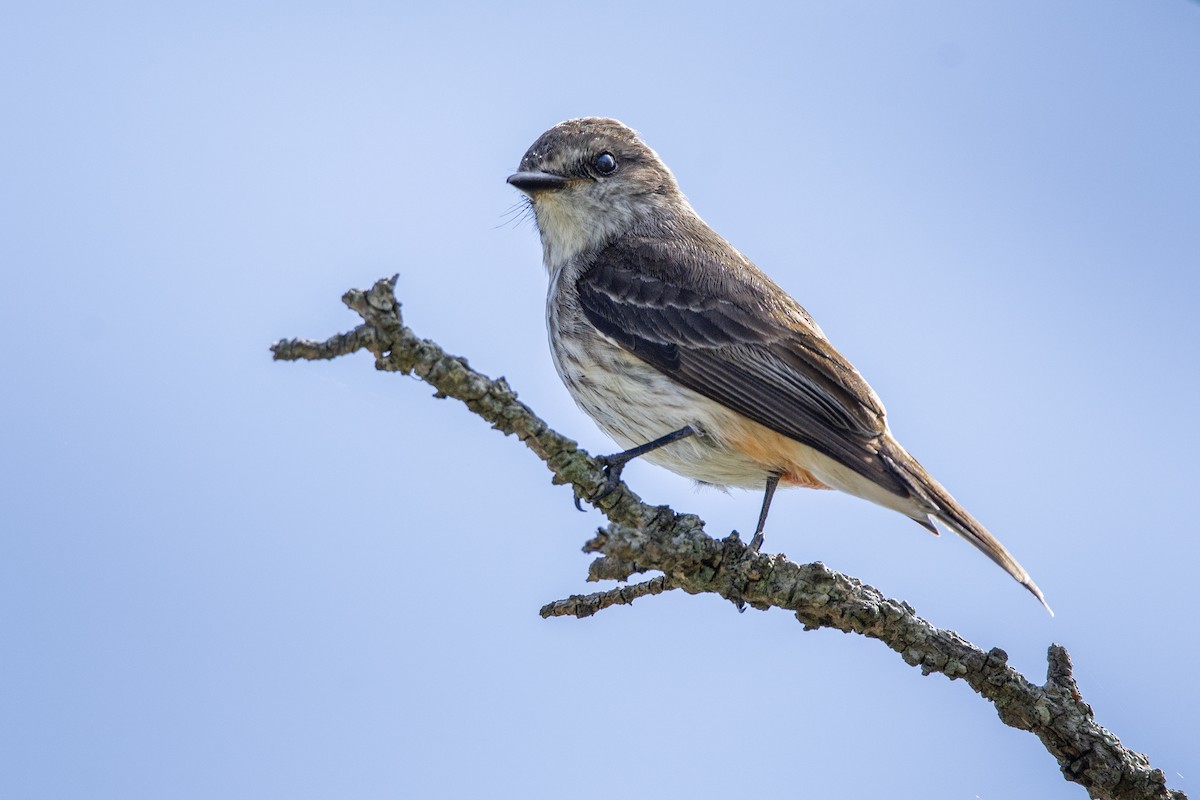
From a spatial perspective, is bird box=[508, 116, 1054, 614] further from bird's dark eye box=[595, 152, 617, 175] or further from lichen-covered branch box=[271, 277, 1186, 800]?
lichen-covered branch box=[271, 277, 1186, 800]

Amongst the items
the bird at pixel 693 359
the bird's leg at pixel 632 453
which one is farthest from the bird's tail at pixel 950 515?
the bird's leg at pixel 632 453

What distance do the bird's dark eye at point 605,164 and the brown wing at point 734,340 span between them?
21.8 inches

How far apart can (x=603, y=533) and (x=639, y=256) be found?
3673mm

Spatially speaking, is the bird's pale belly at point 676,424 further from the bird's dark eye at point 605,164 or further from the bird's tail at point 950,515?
the bird's dark eye at point 605,164

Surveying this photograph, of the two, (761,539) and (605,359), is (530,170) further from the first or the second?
(761,539)

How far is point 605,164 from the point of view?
715 centimetres

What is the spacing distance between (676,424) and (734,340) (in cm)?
67

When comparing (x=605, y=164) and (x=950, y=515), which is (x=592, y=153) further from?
(x=950, y=515)

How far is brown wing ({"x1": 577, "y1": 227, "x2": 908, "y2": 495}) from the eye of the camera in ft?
18.6

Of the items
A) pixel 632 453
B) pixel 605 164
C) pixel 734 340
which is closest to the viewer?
pixel 632 453

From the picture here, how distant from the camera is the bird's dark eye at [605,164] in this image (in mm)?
7121

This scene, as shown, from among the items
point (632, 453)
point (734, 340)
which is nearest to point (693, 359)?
point (734, 340)

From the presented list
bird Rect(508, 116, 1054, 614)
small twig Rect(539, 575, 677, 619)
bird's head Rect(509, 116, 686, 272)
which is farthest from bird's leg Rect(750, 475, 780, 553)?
bird's head Rect(509, 116, 686, 272)

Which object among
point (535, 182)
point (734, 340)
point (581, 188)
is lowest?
point (734, 340)
